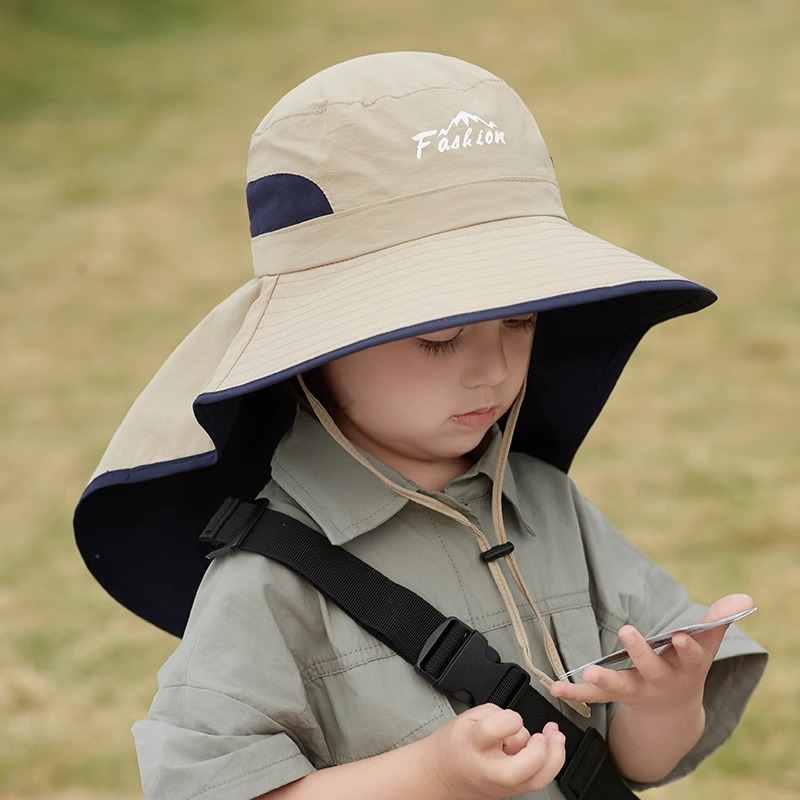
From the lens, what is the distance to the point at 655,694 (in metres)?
1.51

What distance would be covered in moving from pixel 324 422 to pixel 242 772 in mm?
374

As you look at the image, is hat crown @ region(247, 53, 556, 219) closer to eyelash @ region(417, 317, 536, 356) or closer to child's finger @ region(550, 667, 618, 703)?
eyelash @ region(417, 317, 536, 356)

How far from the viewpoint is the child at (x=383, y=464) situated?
4.43 feet

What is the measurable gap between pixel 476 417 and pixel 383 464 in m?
0.12

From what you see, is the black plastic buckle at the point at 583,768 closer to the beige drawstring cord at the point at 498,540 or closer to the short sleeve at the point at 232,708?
the beige drawstring cord at the point at 498,540

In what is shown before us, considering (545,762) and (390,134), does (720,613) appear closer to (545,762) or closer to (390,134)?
(545,762)

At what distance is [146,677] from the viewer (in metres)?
3.30

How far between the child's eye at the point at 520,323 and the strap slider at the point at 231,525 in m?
0.32

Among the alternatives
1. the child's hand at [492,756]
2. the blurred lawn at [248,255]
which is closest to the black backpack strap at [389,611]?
the child's hand at [492,756]

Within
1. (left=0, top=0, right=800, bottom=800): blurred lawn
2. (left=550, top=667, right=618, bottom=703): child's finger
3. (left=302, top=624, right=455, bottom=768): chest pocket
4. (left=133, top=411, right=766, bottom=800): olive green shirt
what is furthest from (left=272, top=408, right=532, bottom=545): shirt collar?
(left=0, top=0, right=800, bottom=800): blurred lawn

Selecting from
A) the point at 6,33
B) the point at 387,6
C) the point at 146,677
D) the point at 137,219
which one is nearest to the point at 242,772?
the point at 146,677

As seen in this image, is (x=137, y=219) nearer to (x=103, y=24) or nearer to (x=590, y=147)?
(x=590, y=147)

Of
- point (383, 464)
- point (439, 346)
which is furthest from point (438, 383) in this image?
point (383, 464)

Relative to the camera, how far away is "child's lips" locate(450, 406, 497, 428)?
1456 mm
